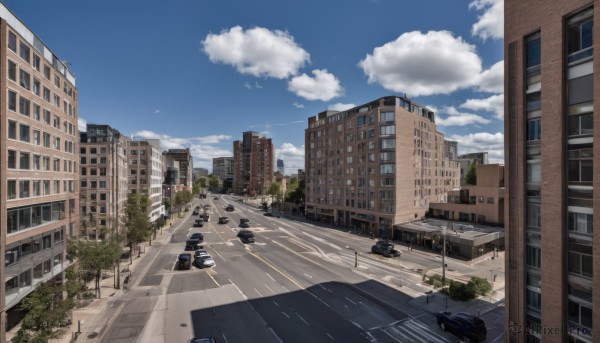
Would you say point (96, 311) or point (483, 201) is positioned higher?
point (483, 201)

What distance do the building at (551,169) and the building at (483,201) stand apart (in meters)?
43.9

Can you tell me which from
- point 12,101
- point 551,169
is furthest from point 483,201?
point 12,101

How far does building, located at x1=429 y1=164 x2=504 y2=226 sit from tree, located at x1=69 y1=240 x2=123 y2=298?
59.8 metres

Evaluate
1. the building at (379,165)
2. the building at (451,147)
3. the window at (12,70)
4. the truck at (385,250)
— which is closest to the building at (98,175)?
the window at (12,70)

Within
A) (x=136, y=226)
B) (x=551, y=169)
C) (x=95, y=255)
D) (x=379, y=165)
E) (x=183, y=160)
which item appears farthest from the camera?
(x=183, y=160)

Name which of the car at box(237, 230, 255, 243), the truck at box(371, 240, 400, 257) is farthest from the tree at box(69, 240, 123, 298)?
the truck at box(371, 240, 400, 257)

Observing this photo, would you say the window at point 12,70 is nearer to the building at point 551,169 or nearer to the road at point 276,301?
the road at point 276,301

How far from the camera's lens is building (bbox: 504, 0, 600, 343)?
1527 centimetres

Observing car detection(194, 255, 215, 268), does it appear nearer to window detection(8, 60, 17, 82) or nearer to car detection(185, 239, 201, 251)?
car detection(185, 239, 201, 251)

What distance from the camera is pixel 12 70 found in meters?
24.0

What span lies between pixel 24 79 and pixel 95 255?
16391 mm

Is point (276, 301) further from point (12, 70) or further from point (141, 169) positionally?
point (141, 169)

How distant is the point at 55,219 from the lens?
31.4 metres

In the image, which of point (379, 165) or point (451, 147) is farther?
point (451, 147)
